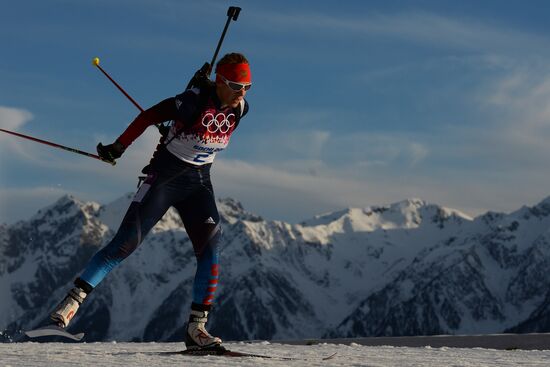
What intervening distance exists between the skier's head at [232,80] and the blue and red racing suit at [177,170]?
0.11 metres

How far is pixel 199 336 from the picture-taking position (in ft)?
36.1

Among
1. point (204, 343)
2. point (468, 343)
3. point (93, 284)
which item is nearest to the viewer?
point (93, 284)

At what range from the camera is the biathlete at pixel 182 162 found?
10.3m

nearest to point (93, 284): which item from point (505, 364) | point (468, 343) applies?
point (505, 364)

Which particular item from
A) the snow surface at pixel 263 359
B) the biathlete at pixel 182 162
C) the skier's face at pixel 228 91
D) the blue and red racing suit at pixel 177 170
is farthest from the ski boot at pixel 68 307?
the skier's face at pixel 228 91

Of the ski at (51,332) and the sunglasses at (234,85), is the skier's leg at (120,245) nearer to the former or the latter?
the ski at (51,332)

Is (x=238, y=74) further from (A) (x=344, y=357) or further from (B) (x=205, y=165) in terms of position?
(A) (x=344, y=357)

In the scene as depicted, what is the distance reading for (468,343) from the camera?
Result: 55.3ft

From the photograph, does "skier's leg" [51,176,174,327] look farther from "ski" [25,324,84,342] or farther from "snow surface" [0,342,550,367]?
"snow surface" [0,342,550,367]

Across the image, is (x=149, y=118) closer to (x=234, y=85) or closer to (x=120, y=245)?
(x=234, y=85)

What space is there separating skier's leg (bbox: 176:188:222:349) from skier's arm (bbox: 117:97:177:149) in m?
0.93

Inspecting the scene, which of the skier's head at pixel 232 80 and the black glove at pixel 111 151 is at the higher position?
the skier's head at pixel 232 80

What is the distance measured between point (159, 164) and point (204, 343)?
7.12 feet

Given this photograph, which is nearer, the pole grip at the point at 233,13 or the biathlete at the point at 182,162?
the biathlete at the point at 182,162
